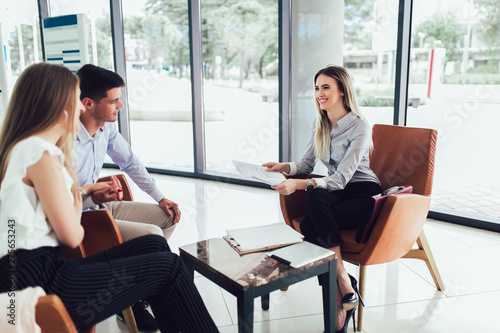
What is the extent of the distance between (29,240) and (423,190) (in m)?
1.86

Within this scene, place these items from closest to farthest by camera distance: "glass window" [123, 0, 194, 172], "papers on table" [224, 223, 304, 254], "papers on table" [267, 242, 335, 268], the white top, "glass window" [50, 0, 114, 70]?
the white top, "papers on table" [267, 242, 335, 268], "papers on table" [224, 223, 304, 254], "glass window" [123, 0, 194, 172], "glass window" [50, 0, 114, 70]

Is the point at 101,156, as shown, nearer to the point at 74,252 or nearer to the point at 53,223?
the point at 74,252

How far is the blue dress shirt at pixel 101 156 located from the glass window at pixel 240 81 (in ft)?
7.88

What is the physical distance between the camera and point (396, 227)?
1.90 metres

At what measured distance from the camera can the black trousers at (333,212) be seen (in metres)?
1.96

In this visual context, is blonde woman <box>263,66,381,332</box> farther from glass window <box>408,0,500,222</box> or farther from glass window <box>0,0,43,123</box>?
glass window <box>0,0,43,123</box>

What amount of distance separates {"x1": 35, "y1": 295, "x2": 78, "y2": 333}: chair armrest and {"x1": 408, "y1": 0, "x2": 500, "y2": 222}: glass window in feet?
10.7

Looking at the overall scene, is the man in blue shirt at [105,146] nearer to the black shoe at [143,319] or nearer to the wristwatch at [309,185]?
the black shoe at [143,319]

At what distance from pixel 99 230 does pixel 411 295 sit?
1.69 m

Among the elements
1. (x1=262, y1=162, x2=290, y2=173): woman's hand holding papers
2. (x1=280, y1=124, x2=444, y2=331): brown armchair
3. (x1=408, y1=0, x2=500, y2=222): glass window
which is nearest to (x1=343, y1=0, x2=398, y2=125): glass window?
(x1=408, y1=0, x2=500, y2=222): glass window

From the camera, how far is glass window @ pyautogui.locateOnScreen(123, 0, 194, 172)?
4949mm

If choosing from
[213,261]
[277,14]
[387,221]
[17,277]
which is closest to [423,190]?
[387,221]

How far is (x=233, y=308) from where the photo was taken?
2203mm

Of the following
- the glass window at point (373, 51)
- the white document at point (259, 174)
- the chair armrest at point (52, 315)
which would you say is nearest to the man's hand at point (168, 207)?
the white document at point (259, 174)
